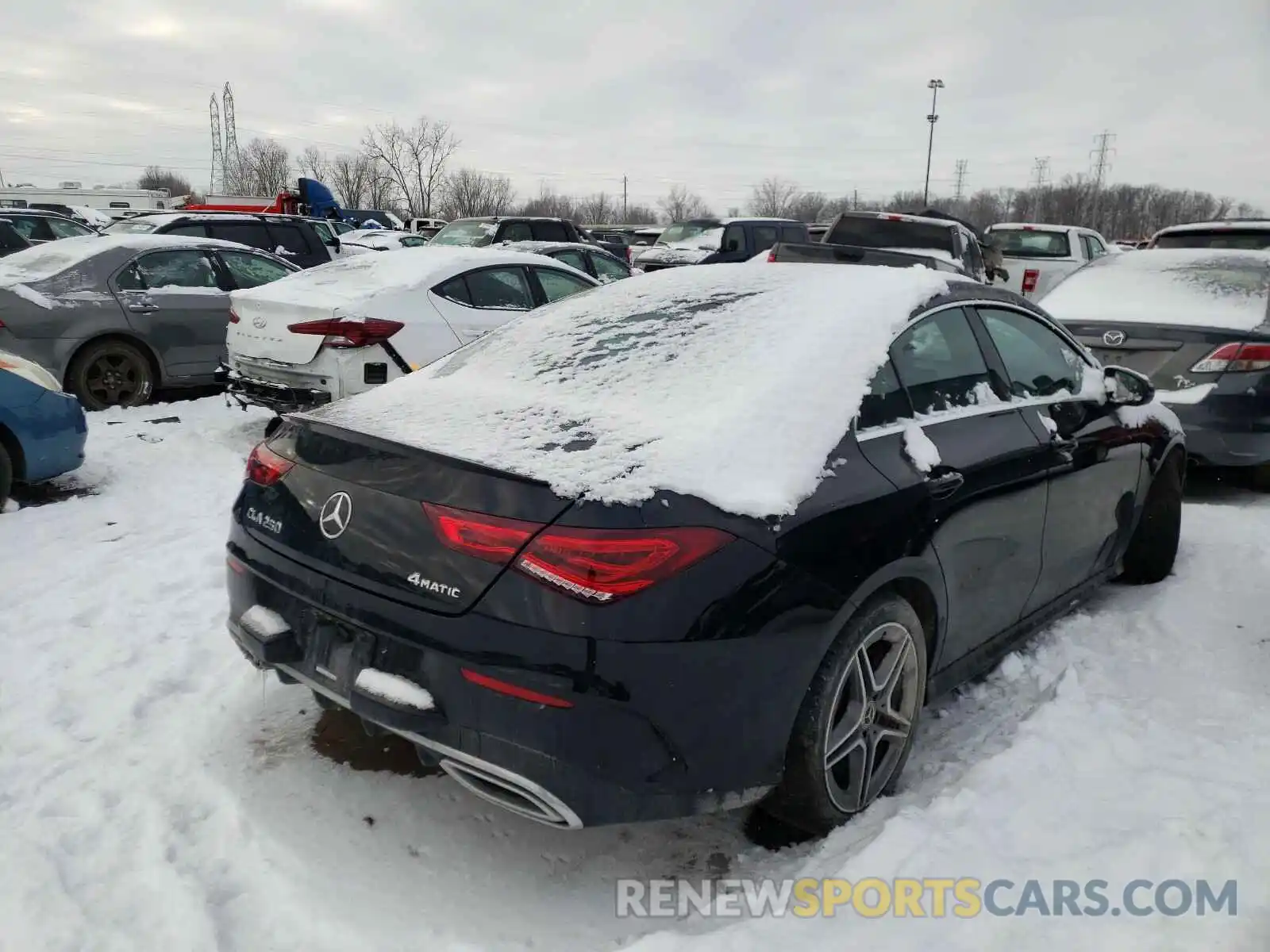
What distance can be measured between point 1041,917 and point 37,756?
3014 millimetres

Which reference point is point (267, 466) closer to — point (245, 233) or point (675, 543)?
point (675, 543)

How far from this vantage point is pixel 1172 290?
259 inches

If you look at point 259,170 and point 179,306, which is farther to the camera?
point 259,170

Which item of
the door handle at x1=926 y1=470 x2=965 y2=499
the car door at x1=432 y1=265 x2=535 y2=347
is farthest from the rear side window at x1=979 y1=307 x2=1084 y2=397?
the car door at x1=432 y1=265 x2=535 y2=347

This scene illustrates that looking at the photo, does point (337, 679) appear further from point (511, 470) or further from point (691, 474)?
point (691, 474)

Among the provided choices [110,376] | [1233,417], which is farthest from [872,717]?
[110,376]

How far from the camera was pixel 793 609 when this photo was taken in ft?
7.63

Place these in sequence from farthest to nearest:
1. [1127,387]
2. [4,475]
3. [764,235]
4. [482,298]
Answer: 1. [764,235]
2. [482,298]
3. [4,475]
4. [1127,387]

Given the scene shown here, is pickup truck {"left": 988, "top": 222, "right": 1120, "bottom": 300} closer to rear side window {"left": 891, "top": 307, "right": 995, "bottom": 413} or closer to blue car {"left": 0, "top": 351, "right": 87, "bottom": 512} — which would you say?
rear side window {"left": 891, "top": 307, "right": 995, "bottom": 413}

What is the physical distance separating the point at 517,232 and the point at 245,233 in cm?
657

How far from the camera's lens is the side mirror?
4070 mm

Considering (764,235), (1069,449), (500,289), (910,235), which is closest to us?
(1069,449)

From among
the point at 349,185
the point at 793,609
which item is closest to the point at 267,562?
the point at 793,609

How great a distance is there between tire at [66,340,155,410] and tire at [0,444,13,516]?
109 inches
